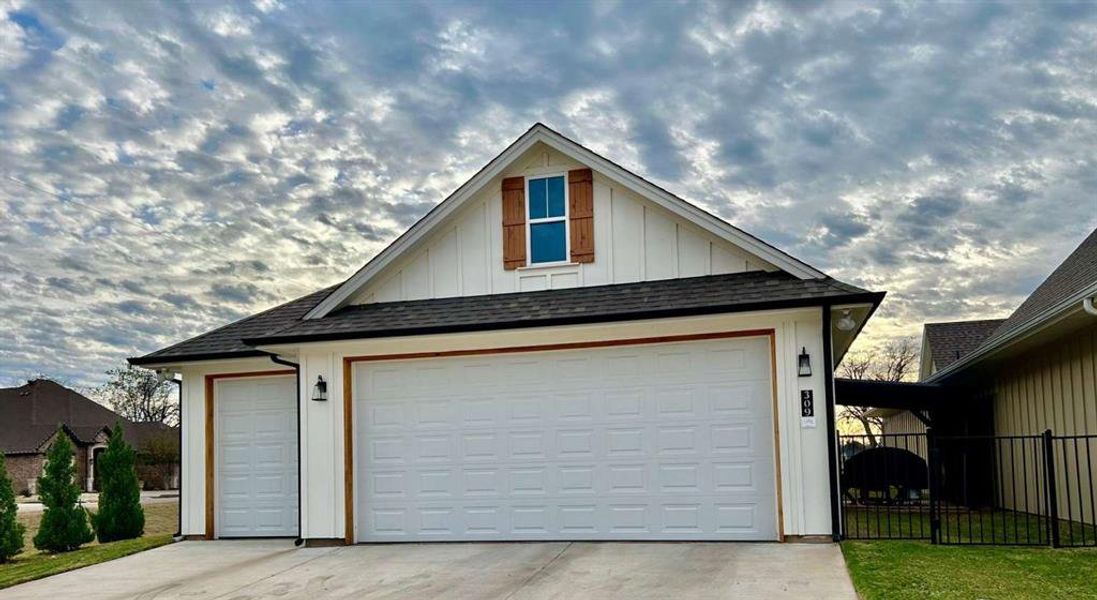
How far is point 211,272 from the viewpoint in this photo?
21625 millimetres

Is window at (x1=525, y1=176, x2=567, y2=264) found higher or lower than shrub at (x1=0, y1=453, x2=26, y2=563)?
higher

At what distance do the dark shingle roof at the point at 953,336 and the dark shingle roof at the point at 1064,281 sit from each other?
8.43 metres

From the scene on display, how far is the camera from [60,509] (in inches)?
565

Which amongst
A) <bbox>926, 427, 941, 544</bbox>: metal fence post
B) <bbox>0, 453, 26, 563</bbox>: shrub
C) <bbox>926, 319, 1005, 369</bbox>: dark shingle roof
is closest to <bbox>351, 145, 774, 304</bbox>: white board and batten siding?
<bbox>926, 427, 941, 544</bbox>: metal fence post

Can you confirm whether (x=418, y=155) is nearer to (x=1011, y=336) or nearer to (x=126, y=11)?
(x=126, y=11)

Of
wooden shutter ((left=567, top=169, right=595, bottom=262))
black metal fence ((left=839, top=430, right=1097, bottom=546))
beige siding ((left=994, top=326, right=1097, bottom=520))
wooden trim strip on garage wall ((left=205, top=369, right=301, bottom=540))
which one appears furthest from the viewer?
wooden trim strip on garage wall ((left=205, top=369, right=301, bottom=540))

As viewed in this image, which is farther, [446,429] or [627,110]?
[627,110]

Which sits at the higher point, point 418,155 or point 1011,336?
point 418,155

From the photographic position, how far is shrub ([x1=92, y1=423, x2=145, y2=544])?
1523cm

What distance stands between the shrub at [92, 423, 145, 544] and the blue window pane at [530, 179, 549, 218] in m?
7.92

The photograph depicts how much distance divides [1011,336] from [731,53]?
5605mm

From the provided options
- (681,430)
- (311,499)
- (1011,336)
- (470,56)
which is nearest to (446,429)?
(311,499)

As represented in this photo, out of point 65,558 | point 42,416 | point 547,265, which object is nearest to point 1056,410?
point 547,265

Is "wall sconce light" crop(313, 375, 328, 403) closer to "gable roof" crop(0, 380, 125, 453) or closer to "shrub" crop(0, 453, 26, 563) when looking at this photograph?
"shrub" crop(0, 453, 26, 563)
